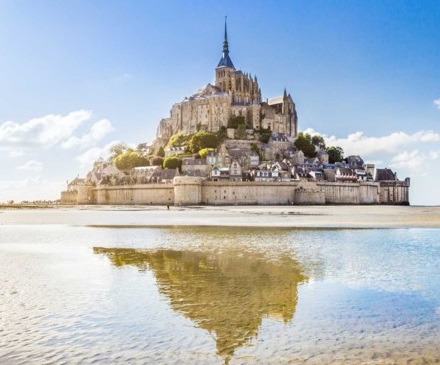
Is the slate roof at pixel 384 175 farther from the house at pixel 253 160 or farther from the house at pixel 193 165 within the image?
the house at pixel 193 165

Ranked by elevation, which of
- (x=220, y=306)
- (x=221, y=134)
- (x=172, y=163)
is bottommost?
(x=220, y=306)

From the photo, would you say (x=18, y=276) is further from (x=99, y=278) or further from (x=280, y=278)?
(x=280, y=278)

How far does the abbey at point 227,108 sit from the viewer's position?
86.6 metres

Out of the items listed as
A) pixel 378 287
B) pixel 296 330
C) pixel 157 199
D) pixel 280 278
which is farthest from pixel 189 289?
pixel 157 199

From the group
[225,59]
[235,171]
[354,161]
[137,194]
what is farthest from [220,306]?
[225,59]

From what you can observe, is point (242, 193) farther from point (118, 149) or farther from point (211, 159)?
point (118, 149)

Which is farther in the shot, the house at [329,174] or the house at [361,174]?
the house at [361,174]

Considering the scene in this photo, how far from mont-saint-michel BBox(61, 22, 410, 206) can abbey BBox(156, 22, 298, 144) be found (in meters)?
0.19

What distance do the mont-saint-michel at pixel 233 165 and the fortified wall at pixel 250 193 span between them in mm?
136

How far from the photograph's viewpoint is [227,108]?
86.3 meters

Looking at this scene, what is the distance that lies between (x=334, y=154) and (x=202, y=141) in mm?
26140

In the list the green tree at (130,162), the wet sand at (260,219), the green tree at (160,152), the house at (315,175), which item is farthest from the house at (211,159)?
the wet sand at (260,219)

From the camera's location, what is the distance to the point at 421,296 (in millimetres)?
8938

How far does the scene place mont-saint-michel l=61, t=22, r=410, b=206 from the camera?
63875 millimetres
